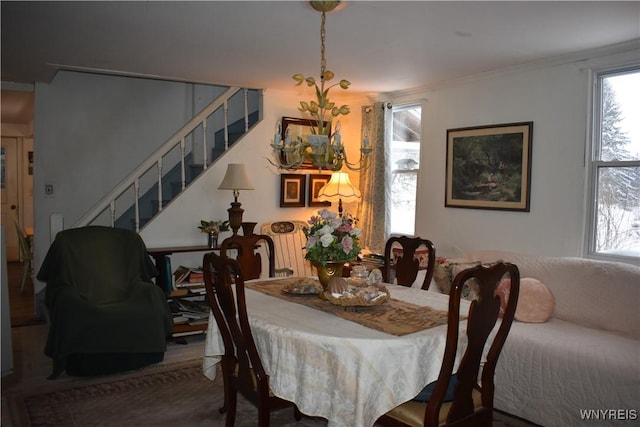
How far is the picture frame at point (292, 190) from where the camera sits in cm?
555

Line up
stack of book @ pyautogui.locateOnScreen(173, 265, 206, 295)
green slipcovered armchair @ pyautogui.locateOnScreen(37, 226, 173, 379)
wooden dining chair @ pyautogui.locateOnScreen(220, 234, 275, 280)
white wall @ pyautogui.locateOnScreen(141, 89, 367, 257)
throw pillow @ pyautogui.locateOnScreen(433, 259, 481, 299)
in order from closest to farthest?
wooden dining chair @ pyautogui.locateOnScreen(220, 234, 275, 280) → green slipcovered armchair @ pyautogui.locateOnScreen(37, 226, 173, 379) → throw pillow @ pyautogui.locateOnScreen(433, 259, 481, 299) → stack of book @ pyautogui.locateOnScreen(173, 265, 206, 295) → white wall @ pyautogui.locateOnScreen(141, 89, 367, 257)

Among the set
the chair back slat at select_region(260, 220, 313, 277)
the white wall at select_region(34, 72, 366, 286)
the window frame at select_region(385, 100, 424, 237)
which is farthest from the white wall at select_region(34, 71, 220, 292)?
the window frame at select_region(385, 100, 424, 237)

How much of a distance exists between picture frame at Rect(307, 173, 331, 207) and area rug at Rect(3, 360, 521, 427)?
2.52m

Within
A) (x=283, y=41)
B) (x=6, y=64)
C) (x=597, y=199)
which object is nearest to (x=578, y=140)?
(x=597, y=199)

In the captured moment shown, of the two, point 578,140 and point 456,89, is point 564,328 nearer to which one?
point 578,140

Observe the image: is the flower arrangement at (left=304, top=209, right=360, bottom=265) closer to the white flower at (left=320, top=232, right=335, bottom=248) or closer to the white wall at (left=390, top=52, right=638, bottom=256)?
the white flower at (left=320, top=232, right=335, bottom=248)

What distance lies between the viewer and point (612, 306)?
129 inches

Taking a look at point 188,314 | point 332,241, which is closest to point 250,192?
point 188,314

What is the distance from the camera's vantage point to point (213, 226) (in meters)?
4.95

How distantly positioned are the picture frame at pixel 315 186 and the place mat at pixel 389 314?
9.85ft

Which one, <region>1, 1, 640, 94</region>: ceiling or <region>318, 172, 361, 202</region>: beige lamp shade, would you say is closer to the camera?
<region>1, 1, 640, 94</region>: ceiling

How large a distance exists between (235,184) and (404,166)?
5.71 feet

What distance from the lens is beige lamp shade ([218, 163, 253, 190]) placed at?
480 cm

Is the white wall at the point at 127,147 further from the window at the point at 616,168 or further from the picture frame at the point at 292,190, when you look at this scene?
the window at the point at 616,168
